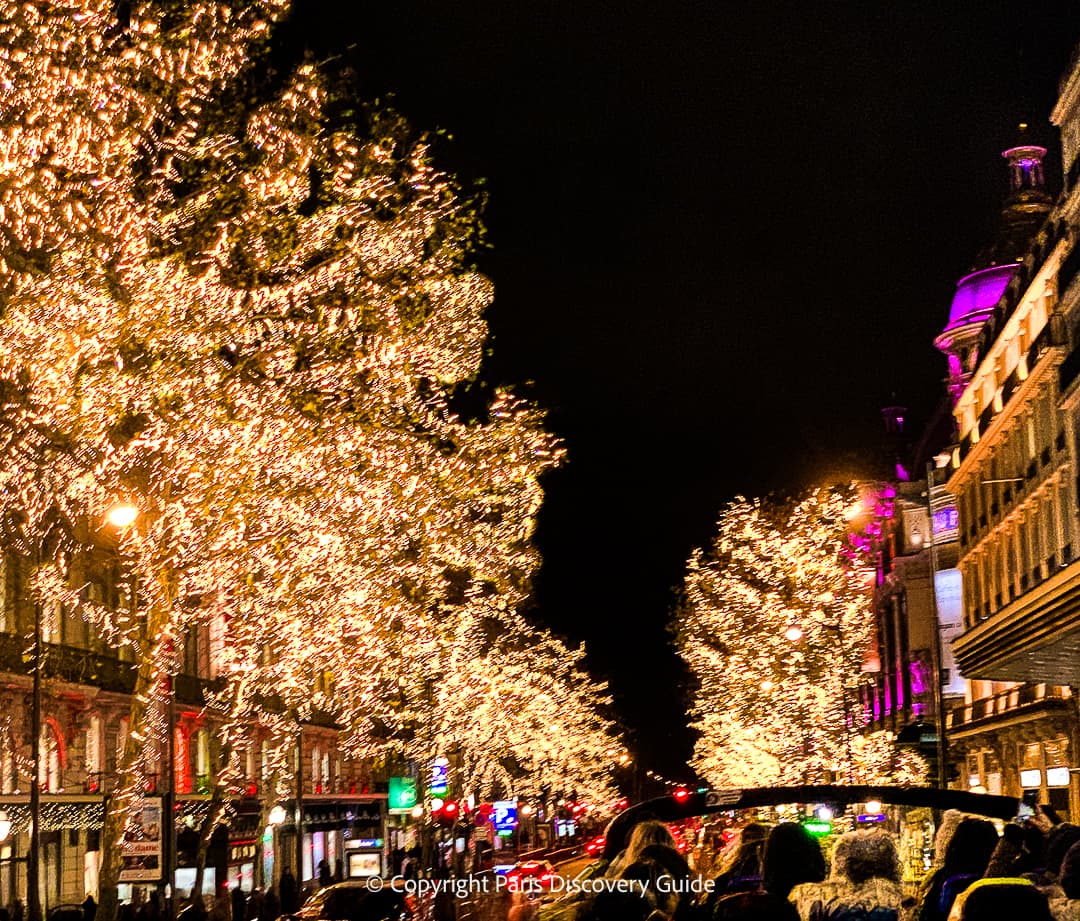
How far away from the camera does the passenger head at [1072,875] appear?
29.4 feet

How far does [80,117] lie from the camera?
19.7 m

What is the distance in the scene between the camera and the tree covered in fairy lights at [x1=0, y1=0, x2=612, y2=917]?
21062 mm

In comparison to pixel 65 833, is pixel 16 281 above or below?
above

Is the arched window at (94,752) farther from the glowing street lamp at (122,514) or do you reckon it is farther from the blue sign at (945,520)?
the blue sign at (945,520)

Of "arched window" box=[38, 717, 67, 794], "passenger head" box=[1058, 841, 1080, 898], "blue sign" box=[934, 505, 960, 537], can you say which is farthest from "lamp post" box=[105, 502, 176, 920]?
"blue sign" box=[934, 505, 960, 537]

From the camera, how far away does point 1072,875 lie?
898 centimetres

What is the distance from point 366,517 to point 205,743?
90.1 ft

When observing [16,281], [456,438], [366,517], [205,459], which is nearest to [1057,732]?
[456,438]

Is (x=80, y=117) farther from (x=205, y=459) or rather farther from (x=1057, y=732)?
(x=1057, y=732)

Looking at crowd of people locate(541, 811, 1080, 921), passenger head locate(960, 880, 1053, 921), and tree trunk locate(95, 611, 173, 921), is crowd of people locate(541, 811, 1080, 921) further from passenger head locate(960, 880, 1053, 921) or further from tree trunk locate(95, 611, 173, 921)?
tree trunk locate(95, 611, 173, 921)

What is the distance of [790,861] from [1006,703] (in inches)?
1814

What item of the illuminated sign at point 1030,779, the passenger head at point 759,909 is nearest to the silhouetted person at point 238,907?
the illuminated sign at point 1030,779

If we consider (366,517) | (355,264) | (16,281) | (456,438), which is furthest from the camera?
(456,438)

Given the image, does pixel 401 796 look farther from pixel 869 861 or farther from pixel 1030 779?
pixel 869 861
